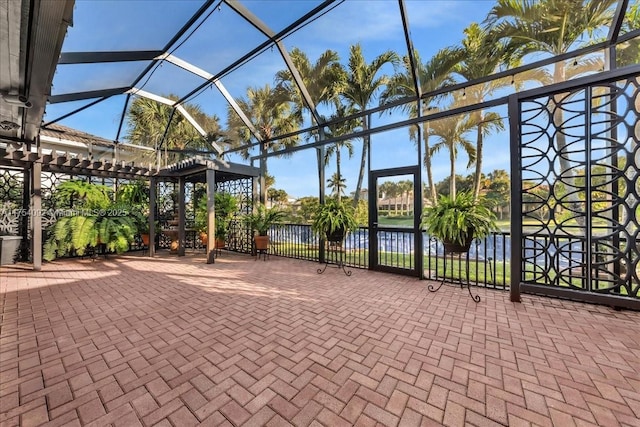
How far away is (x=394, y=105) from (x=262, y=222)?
165 inches

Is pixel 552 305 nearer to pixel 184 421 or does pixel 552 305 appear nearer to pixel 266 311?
pixel 266 311

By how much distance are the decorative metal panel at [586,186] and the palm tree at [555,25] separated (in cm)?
20

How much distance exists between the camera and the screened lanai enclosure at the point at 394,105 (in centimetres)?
316

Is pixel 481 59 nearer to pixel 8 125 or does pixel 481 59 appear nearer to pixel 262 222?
pixel 262 222

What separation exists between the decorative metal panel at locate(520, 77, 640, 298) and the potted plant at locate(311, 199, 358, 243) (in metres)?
2.79

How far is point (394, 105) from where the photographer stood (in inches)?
197

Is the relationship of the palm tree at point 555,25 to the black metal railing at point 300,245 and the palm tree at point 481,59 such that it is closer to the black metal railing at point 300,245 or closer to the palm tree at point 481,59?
the palm tree at point 481,59

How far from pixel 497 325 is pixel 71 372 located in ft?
13.1

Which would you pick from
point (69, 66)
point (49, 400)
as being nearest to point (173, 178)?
point (69, 66)

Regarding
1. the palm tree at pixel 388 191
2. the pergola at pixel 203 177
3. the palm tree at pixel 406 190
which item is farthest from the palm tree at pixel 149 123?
the palm tree at pixel 406 190

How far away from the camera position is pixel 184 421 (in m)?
1.49

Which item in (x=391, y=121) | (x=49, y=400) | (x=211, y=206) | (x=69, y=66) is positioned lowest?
(x=49, y=400)

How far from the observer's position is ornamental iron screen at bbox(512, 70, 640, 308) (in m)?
3.00

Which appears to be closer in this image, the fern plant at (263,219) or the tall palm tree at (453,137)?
the fern plant at (263,219)
